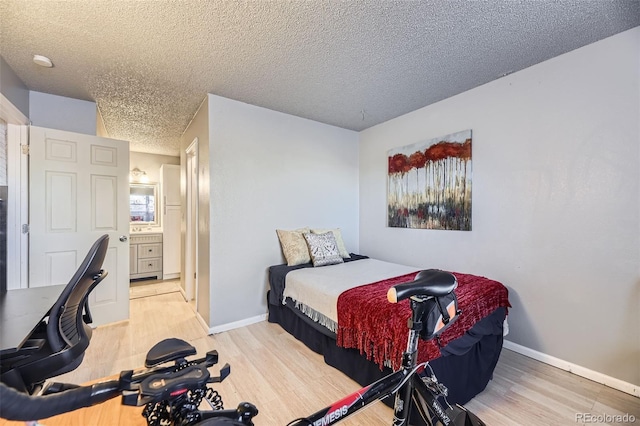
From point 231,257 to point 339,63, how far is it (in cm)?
216

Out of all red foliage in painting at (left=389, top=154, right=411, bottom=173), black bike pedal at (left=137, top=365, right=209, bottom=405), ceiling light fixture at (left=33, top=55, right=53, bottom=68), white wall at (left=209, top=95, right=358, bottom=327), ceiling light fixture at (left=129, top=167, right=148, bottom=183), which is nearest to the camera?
black bike pedal at (left=137, top=365, right=209, bottom=405)

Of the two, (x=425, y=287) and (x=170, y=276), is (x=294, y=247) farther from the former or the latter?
(x=170, y=276)

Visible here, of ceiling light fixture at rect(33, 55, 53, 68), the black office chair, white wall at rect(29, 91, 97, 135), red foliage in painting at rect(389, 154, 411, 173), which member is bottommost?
the black office chair

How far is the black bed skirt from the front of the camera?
→ 5.32 feet

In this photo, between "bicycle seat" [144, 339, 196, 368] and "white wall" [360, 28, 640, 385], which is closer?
"bicycle seat" [144, 339, 196, 368]

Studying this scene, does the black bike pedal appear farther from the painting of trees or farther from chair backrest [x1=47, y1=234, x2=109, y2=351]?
the painting of trees

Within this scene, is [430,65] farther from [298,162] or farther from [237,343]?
[237,343]

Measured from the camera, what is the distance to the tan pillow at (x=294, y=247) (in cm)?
305

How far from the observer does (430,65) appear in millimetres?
2264

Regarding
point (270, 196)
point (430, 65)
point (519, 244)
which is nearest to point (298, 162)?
point (270, 196)

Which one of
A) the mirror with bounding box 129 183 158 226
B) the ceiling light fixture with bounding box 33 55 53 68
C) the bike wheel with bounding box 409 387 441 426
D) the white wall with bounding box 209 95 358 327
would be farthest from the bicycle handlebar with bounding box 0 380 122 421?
the mirror with bounding box 129 183 158 226

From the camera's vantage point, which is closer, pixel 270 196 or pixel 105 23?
pixel 105 23

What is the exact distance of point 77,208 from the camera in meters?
2.80

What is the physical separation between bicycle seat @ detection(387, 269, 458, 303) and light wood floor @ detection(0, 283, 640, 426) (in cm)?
107
